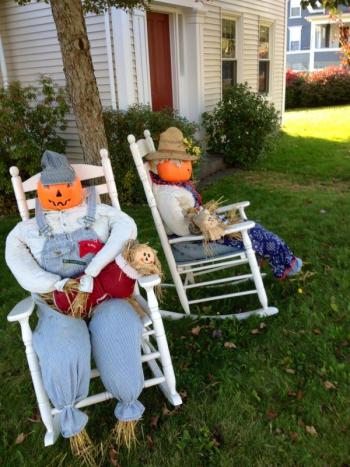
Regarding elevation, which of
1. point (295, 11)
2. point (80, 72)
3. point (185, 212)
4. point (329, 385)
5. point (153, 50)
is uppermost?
point (295, 11)

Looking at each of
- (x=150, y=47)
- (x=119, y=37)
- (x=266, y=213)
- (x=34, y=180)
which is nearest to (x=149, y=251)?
(x=34, y=180)

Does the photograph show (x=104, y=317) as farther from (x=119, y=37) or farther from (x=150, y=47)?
(x=150, y=47)

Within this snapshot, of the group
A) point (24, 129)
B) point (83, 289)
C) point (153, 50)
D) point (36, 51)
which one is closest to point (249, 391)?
point (83, 289)

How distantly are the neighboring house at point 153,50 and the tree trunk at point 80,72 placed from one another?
2397mm

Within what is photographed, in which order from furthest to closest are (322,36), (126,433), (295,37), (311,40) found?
1. (295,37)
2. (311,40)
3. (322,36)
4. (126,433)

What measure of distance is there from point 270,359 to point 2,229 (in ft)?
12.8

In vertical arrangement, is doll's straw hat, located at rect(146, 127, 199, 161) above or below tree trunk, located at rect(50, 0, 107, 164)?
below

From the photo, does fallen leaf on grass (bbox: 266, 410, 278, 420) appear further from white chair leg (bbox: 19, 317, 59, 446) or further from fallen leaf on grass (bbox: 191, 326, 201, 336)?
white chair leg (bbox: 19, 317, 59, 446)

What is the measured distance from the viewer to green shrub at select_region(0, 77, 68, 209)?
19.6 feet

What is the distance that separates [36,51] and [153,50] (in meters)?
1.87

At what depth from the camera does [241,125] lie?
7.87 m

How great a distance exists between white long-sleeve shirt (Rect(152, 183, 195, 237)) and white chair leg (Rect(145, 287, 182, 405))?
0.91 m

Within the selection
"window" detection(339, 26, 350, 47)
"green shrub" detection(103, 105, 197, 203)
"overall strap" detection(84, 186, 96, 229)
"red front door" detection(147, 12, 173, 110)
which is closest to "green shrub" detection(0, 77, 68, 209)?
"green shrub" detection(103, 105, 197, 203)

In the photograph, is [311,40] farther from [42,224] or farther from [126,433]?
[126,433]
